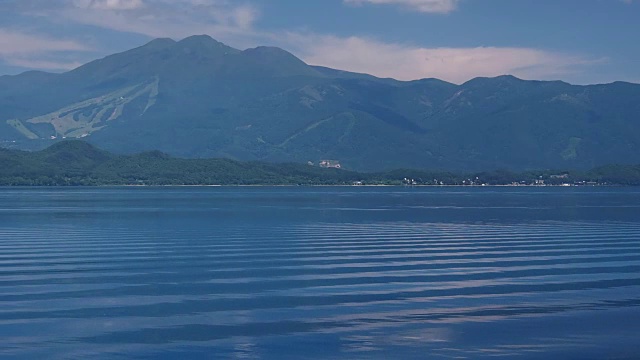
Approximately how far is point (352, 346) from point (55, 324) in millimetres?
8977

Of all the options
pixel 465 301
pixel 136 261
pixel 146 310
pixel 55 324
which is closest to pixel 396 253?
pixel 136 261

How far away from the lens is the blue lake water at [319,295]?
26.5 metres

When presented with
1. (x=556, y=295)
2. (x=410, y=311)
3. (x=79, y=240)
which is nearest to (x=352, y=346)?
(x=410, y=311)

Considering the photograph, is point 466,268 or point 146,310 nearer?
point 146,310

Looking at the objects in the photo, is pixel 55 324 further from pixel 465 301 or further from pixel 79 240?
pixel 79 240

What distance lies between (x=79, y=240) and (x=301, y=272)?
826 inches

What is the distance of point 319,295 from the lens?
114 feet

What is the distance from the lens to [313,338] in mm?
27375

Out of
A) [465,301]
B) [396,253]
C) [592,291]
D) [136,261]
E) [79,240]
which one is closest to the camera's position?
[465,301]

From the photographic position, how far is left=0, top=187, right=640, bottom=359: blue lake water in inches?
1043

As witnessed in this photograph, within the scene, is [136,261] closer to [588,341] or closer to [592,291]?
[592,291]

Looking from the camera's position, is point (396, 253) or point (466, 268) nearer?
point (466, 268)

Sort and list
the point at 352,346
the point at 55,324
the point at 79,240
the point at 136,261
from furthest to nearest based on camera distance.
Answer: the point at 79,240, the point at 136,261, the point at 55,324, the point at 352,346

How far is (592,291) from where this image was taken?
3606 cm
